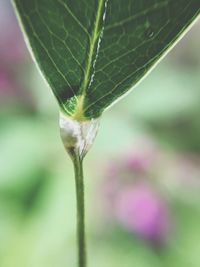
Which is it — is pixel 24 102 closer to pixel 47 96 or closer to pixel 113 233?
pixel 47 96

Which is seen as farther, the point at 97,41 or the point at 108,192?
the point at 108,192

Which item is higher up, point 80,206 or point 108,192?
point 108,192

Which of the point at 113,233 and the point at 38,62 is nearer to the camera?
the point at 38,62

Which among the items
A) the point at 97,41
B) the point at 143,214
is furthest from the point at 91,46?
the point at 143,214

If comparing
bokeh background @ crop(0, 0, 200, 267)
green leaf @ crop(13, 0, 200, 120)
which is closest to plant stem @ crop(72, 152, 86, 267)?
green leaf @ crop(13, 0, 200, 120)

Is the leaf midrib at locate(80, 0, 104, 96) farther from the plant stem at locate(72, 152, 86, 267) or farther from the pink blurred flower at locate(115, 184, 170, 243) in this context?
the pink blurred flower at locate(115, 184, 170, 243)

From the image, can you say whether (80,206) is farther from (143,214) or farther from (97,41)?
(143,214)

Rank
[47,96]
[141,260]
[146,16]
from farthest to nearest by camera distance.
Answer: [47,96], [141,260], [146,16]

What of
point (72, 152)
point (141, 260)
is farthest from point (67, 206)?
point (72, 152)

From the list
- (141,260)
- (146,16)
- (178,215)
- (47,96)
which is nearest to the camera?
(146,16)
